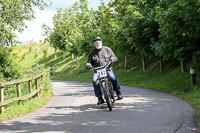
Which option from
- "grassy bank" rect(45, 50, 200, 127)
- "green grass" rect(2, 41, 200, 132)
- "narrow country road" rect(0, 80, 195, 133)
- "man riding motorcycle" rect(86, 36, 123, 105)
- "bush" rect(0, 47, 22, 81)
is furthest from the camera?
"bush" rect(0, 47, 22, 81)

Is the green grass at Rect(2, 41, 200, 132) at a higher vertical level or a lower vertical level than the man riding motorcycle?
lower

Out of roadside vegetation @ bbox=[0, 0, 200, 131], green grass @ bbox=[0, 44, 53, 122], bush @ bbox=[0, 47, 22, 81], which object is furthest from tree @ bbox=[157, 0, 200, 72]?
bush @ bbox=[0, 47, 22, 81]

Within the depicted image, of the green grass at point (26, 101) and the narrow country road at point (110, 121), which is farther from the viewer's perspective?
the green grass at point (26, 101)

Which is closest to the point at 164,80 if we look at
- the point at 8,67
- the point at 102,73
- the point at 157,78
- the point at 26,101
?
the point at 157,78

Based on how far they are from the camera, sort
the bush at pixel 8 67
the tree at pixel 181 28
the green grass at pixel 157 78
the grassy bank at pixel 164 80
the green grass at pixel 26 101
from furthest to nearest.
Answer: the bush at pixel 8 67 < the green grass at pixel 157 78 < the grassy bank at pixel 164 80 < the tree at pixel 181 28 < the green grass at pixel 26 101

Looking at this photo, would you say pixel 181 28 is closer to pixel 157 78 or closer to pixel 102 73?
pixel 102 73

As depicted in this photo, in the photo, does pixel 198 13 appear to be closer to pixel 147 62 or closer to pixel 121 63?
pixel 147 62

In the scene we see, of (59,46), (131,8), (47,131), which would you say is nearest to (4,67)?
(47,131)

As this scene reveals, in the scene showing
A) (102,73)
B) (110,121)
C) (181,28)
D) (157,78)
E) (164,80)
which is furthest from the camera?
(157,78)

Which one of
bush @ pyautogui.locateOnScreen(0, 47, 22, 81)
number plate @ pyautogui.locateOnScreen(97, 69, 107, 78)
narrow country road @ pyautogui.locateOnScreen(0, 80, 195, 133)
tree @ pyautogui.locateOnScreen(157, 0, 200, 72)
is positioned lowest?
narrow country road @ pyautogui.locateOnScreen(0, 80, 195, 133)

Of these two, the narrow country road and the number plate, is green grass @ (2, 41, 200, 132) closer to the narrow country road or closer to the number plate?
the narrow country road

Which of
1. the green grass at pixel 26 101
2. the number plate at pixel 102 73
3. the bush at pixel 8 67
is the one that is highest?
the bush at pixel 8 67

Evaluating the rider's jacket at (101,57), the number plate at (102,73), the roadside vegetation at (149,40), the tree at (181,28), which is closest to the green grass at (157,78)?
the roadside vegetation at (149,40)

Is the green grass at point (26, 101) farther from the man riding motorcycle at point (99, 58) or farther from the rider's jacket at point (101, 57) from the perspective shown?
the rider's jacket at point (101, 57)
